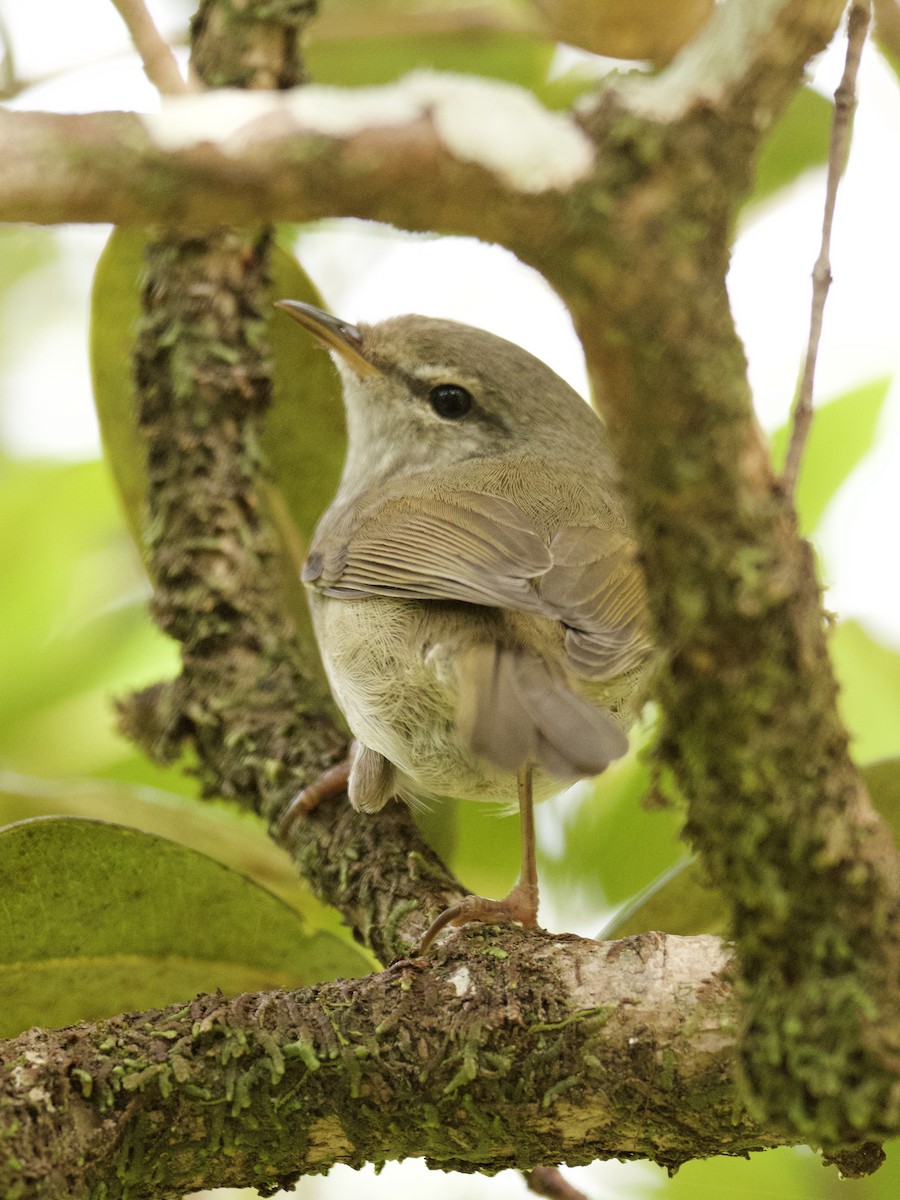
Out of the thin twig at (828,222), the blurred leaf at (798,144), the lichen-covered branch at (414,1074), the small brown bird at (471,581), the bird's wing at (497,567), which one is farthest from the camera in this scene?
the blurred leaf at (798,144)

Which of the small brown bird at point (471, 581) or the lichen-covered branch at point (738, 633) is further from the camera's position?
the small brown bird at point (471, 581)

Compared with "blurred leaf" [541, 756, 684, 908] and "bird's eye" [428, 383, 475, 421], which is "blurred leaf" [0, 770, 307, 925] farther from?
"bird's eye" [428, 383, 475, 421]

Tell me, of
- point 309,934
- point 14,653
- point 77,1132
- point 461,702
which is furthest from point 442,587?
point 14,653

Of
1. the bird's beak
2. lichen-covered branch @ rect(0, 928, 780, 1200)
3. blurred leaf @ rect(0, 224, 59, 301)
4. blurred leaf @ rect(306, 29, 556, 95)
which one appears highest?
blurred leaf @ rect(0, 224, 59, 301)

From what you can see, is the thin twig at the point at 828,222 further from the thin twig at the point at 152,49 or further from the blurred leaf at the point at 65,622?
the blurred leaf at the point at 65,622

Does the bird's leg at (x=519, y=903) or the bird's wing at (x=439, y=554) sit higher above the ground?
the bird's wing at (x=439, y=554)

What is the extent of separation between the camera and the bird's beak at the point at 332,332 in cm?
355

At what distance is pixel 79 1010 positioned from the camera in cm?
252

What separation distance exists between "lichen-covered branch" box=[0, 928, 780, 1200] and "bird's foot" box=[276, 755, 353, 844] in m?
1.00

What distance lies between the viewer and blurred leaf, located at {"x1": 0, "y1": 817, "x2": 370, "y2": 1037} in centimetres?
247

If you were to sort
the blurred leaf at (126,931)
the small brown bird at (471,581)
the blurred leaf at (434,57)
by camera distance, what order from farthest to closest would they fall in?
the blurred leaf at (434,57)
the small brown bird at (471,581)
the blurred leaf at (126,931)

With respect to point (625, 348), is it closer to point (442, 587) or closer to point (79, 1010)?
point (442, 587)

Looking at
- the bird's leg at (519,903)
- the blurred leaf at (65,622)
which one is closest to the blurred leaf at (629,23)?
the bird's leg at (519,903)

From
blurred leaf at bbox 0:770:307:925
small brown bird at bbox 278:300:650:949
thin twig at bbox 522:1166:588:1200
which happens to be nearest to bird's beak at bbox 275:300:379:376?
small brown bird at bbox 278:300:650:949
